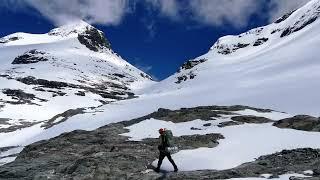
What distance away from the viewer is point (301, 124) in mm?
40219

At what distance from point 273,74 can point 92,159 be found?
84147 mm

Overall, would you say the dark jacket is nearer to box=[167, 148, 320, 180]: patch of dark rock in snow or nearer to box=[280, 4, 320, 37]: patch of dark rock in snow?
box=[167, 148, 320, 180]: patch of dark rock in snow

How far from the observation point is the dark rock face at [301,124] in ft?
129

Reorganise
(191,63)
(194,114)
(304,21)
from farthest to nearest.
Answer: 1. (191,63)
2. (304,21)
3. (194,114)

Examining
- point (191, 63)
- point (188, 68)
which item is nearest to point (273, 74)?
point (188, 68)

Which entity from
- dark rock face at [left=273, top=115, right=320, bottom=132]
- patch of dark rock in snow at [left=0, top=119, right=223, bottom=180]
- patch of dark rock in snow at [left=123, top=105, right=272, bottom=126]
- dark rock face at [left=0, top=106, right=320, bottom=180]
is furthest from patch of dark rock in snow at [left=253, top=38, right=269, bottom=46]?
dark rock face at [left=0, top=106, right=320, bottom=180]

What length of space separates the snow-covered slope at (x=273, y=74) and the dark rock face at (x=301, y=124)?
24.0 meters

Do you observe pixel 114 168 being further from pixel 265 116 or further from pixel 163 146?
pixel 265 116

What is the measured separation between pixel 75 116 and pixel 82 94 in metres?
109

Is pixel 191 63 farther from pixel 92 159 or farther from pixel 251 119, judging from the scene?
pixel 92 159

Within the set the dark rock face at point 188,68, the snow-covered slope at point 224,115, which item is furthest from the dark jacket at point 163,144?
the dark rock face at point 188,68

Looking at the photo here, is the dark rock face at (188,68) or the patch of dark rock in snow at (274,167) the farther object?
the dark rock face at (188,68)

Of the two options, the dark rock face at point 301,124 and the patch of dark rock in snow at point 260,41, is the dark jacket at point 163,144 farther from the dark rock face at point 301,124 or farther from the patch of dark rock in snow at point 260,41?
the patch of dark rock in snow at point 260,41

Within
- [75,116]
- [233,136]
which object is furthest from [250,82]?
[233,136]
